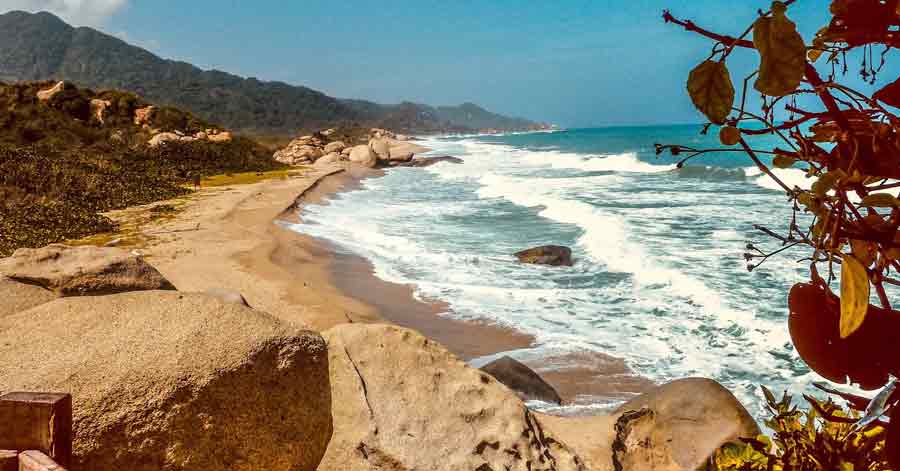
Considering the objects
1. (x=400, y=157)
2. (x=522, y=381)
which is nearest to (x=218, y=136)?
(x=400, y=157)

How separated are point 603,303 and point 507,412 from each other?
6.18m

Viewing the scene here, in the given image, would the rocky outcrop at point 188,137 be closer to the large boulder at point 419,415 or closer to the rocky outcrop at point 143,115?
the rocky outcrop at point 143,115

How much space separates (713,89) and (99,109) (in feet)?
114

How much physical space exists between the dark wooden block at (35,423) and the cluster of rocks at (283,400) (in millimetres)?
784

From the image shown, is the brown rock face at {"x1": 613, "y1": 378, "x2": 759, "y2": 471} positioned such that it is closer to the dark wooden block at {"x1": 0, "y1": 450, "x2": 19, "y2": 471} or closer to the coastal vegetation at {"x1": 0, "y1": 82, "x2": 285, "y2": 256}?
the dark wooden block at {"x1": 0, "y1": 450, "x2": 19, "y2": 471}

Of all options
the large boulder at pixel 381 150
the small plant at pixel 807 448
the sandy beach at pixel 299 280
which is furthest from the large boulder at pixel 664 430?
the large boulder at pixel 381 150

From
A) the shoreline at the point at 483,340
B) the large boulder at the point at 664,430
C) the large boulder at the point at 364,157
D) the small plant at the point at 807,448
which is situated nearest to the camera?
the small plant at the point at 807,448

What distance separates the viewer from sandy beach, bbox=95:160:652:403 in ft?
22.9

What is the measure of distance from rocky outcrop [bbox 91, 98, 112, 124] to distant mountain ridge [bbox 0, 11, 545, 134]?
5499cm

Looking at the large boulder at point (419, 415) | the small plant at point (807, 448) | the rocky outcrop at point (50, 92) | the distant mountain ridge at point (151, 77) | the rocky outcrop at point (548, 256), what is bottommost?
the rocky outcrop at point (548, 256)

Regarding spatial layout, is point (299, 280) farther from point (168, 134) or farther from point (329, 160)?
point (329, 160)

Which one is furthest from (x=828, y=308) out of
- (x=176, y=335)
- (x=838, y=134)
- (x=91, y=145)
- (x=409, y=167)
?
(x=409, y=167)

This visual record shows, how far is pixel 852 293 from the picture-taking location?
0.50 metres

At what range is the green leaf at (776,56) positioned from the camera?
488 millimetres
